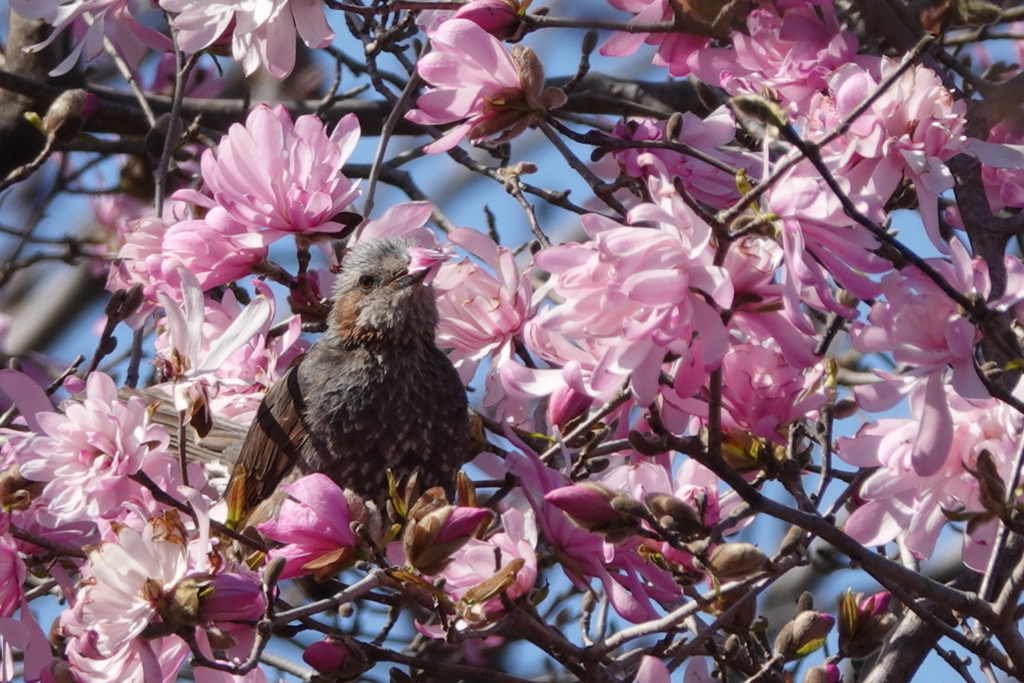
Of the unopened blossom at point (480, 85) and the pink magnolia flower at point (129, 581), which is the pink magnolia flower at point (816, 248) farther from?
the pink magnolia flower at point (129, 581)

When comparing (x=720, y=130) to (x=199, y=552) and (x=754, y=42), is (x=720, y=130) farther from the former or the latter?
(x=199, y=552)

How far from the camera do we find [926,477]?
2072 mm

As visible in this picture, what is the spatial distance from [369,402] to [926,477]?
1.71 m

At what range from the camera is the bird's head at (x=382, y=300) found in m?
3.43

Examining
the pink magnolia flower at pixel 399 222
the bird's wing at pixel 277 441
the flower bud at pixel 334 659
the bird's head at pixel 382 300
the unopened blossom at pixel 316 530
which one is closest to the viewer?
the unopened blossom at pixel 316 530

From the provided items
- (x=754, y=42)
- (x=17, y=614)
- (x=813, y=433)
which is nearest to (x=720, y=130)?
(x=754, y=42)

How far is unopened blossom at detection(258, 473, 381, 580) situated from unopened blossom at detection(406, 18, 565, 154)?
0.78 metres

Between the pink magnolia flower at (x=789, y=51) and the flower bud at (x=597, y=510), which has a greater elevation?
the pink magnolia flower at (x=789, y=51)

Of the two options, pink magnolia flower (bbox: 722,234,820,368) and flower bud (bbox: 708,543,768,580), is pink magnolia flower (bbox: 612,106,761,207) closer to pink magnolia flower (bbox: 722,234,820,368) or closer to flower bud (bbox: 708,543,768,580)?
pink magnolia flower (bbox: 722,234,820,368)

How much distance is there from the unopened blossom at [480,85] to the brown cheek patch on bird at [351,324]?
3.89 ft

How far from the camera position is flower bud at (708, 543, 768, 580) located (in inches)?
69.7

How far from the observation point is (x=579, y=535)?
2.18m

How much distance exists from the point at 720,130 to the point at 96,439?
1361mm

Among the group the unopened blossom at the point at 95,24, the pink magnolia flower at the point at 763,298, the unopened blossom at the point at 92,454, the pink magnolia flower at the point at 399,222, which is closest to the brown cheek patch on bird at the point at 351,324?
the pink magnolia flower at the point at 399,222
